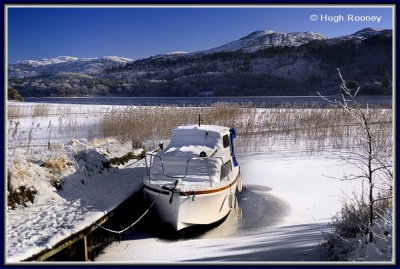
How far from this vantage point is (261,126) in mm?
17312

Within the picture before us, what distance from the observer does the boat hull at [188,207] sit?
6402 mm

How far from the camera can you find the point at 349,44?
2741 inches

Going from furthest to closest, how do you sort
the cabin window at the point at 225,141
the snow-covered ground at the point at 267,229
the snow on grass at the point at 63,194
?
the cabin window at the point at 225,141, the snow-covered ground at the point at 267,229, the snow on grass at the point at 63,194

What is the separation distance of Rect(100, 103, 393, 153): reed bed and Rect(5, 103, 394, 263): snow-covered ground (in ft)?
12.7

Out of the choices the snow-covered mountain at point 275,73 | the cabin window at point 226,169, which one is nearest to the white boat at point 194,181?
the cabin window at point 226,169

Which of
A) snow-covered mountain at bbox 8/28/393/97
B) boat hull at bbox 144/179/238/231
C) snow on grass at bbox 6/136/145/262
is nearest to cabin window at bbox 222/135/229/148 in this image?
boat hull at bbox 144/179/238/231

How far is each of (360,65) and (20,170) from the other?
70.4m

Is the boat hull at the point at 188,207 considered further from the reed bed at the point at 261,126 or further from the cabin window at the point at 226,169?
the reed bed at the point at 261,126

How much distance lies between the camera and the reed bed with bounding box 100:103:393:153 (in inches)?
569

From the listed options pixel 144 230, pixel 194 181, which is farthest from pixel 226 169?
pixel 144 230

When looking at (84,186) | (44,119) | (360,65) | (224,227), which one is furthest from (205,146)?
(360,65)

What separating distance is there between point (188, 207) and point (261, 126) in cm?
1158

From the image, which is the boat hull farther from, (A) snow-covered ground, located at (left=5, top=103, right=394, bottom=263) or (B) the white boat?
(A) snow-covered ground, located at (left=5, top=103, right=394, bottom=263)

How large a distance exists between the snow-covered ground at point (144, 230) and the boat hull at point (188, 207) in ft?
1.13
